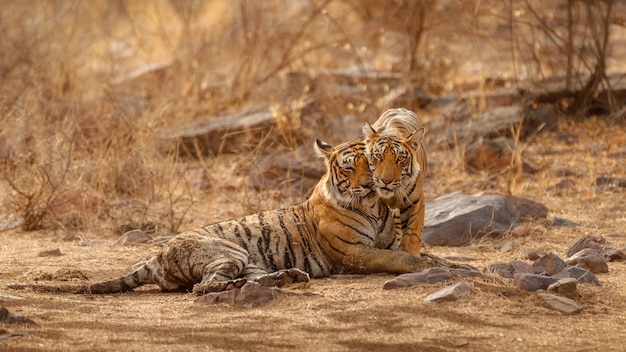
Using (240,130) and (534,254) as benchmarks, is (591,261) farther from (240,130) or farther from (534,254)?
(240,130)

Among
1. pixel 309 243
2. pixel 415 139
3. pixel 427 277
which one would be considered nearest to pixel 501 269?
pixel 427 277

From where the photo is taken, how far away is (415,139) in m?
7.49

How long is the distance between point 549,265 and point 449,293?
1.23 m

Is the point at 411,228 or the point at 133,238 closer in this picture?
the point at 411,228

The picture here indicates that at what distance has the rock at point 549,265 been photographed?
6.98 m

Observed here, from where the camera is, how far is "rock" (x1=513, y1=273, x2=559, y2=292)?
21.0 feet

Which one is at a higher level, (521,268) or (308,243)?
(308,243)

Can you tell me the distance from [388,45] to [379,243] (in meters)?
10.2

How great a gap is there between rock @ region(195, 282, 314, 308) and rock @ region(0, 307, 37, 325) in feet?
3.52

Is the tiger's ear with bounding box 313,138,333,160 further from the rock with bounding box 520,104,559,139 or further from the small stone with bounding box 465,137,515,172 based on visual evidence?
the rock with bounding box 520,104,559,139

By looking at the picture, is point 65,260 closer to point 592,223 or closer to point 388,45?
point 592,223

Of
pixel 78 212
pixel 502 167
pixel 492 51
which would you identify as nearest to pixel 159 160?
pixel 78 212

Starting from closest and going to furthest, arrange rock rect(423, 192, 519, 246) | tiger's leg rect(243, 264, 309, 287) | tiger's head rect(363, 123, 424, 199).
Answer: tiger's leg rect(243, 264, 309, 287)
tiger's head rect(363, 123, 424, 199)
rock rect(423, 192, 519, 246)

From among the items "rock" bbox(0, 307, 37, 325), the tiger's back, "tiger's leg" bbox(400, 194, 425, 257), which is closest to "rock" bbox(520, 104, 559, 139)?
"tiger's leg" bbox(400, 194, 425, 257)
